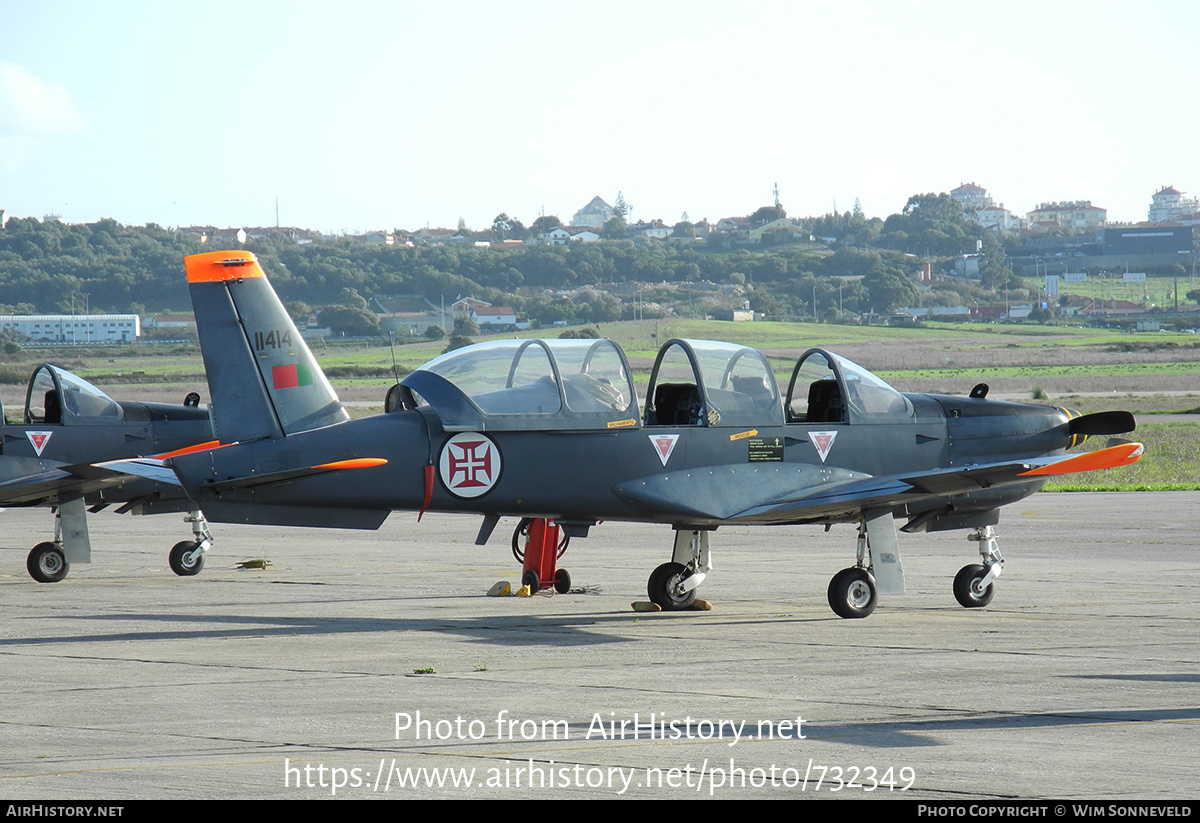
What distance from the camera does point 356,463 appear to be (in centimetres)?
1145

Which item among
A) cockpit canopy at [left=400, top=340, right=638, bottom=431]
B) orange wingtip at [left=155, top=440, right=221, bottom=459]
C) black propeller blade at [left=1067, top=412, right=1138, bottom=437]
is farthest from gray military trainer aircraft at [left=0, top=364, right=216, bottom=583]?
black propeller blade at [left=1067, top=412, right=1138, bottom=437]

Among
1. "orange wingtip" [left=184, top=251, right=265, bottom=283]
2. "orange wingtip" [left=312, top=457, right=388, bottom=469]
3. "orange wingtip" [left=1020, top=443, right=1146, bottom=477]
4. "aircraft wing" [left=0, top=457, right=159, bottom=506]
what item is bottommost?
"aircraft wing" [left=0, top=457, right=159, bottom=506]

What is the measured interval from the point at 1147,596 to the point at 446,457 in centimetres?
773

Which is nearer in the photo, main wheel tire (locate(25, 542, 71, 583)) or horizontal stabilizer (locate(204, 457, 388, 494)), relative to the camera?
horizontal stabilizer (locate(204, 457, 388, 494))

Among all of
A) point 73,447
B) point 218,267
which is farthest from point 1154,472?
point 218,267

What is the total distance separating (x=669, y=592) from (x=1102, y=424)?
4637mm

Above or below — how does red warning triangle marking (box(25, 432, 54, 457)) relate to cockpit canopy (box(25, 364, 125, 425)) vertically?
below

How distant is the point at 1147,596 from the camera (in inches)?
563

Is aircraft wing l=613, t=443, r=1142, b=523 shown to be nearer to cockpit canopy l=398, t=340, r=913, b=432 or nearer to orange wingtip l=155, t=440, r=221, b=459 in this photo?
cockpit canopy l=398, t=340, r=913, b=432

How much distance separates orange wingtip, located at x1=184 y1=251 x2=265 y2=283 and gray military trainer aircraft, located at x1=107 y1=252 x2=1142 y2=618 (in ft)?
0.07

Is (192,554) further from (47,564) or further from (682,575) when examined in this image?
(682,575)

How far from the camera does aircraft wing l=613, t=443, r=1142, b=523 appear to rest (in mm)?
12188

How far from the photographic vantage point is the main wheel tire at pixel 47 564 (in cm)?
1652

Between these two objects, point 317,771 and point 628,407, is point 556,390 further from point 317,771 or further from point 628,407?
point 317,771
